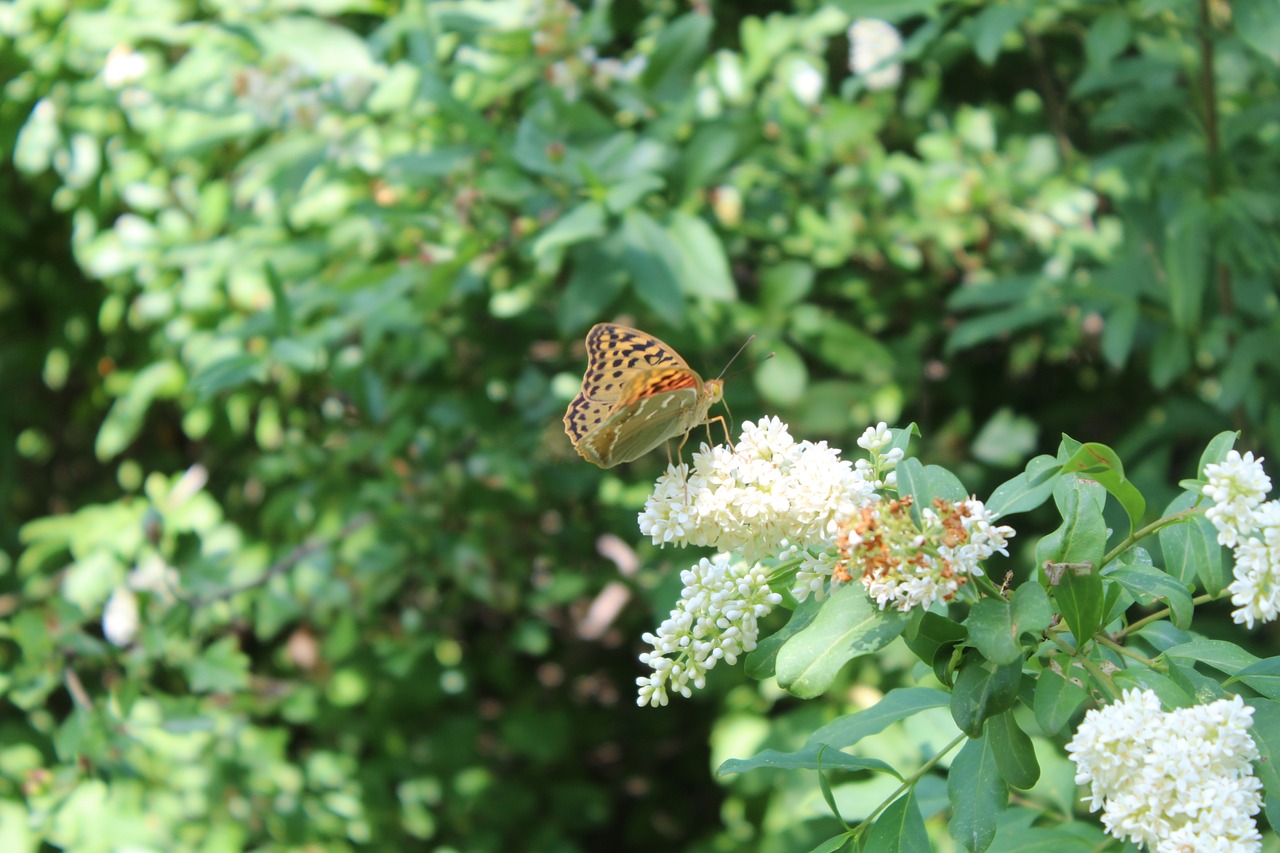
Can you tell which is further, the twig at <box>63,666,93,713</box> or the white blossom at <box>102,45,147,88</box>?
the white blossom at <box>102,45,147,88</box>

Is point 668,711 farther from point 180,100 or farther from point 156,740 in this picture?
point 180,100

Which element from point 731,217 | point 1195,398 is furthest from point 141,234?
point 1195,398

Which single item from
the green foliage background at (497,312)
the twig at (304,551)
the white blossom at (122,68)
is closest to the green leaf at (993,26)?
the green foliage background at (497,312)

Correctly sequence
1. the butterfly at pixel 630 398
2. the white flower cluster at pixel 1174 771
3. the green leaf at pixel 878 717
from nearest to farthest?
the white flower cluster at pixel 1174 771 < the green leaf at pixel 878 717 < the butterfly at pixel 630 398

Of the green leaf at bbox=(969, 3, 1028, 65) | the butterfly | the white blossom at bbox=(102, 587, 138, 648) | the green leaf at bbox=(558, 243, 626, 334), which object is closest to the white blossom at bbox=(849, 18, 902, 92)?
the green leaf at bbox=(969, 3, 1028, 65)

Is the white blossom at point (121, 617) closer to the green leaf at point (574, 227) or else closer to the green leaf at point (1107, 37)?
the green leaf at point (574, 227)

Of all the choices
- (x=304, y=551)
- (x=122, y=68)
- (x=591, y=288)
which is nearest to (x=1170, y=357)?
(x=591, y=288)

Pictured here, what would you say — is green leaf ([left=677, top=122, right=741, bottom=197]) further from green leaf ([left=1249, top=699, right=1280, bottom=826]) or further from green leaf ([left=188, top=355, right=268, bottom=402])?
green leaf ([left=1249, top=699, right=1280, bottom=826])
